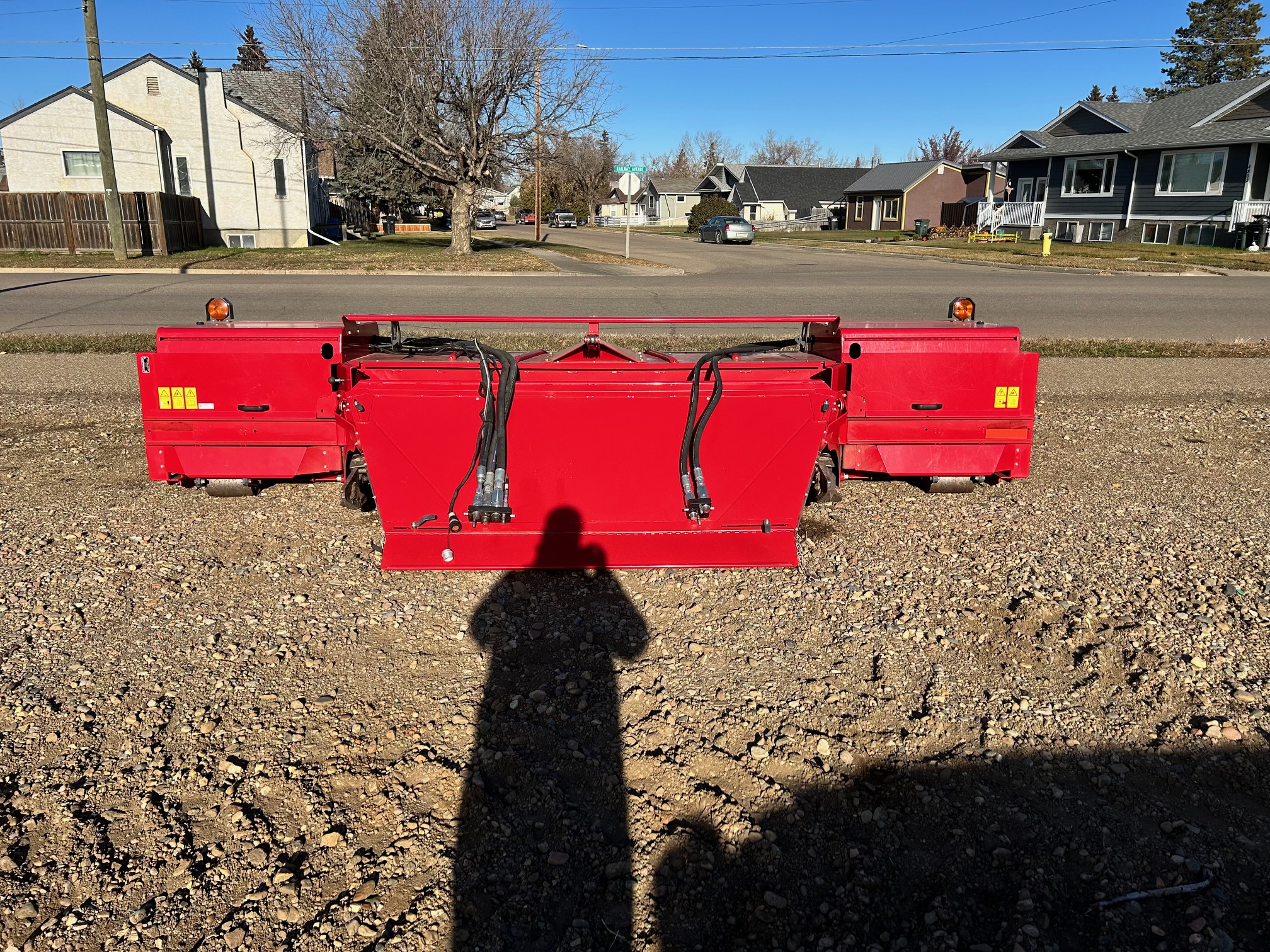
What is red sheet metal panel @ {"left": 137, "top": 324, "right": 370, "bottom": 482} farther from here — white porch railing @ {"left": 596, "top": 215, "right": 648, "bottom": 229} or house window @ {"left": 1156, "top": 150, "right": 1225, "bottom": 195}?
white porch railing @ {"left": 596, "top": 215, "right": 648, "bottom": 229}

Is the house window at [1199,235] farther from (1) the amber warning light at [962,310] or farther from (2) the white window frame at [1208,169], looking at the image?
(1) the amber warning light at [962,310]

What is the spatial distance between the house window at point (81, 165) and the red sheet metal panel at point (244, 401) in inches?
1358

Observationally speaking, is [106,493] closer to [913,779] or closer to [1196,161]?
[913,779]

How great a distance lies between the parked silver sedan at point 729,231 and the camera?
50125 millimetres

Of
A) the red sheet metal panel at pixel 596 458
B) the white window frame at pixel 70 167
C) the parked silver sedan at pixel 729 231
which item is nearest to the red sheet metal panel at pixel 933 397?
the red sheet metal panel at pixel 596 458

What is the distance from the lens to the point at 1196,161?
39.3 metres

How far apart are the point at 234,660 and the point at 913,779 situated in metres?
2.68

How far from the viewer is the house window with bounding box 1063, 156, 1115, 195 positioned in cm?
4338

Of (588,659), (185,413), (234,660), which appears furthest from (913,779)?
(185,413)

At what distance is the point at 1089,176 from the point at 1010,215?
4.37 meters

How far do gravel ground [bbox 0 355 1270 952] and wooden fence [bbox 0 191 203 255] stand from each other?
90.3ft

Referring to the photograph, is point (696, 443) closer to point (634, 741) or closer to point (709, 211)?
point (634, 741)

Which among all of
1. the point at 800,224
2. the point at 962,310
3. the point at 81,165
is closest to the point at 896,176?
the point at 800,224

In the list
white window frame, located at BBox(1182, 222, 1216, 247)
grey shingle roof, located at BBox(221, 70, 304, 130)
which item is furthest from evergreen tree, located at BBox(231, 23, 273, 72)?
white window frame, located at BBox(1182, 222, 1216, 247)
